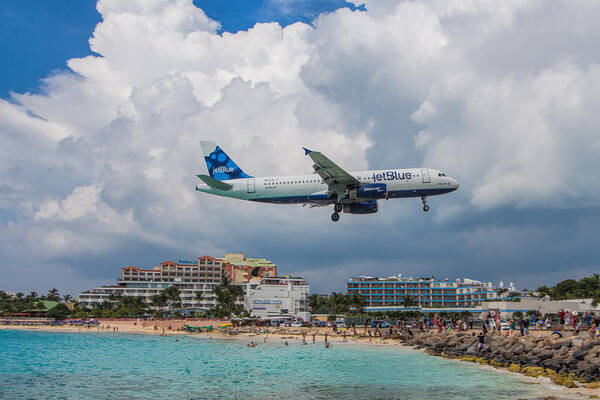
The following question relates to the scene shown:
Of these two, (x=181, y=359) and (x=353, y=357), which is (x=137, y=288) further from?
(x=353, y=357)

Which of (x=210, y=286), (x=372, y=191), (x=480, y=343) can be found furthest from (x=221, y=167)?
(x=210, y=286)

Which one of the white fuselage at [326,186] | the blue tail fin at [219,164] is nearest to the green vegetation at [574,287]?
the white fuselage at [326,186]

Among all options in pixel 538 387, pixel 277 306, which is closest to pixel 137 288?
pixel 277 306

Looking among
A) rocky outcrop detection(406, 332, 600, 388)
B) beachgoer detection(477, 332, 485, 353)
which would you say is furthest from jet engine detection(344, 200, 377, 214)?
Result: rocky outcrop detection(406, 332, 600, 388)

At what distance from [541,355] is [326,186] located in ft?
74.7

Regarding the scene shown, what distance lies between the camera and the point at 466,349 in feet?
177

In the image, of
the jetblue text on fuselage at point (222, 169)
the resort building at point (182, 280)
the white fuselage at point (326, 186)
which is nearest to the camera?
the white fuselage at point (326, 186)

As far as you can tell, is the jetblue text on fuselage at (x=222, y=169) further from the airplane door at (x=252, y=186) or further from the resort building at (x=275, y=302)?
the resort building at (x=275, y=302)

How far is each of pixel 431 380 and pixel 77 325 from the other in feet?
383

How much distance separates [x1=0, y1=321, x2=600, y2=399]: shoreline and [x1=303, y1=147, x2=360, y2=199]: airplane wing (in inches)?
771

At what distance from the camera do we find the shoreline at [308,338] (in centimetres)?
3381

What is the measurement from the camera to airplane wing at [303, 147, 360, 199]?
46469mm

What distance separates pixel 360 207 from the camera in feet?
170

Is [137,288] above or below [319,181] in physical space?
below
